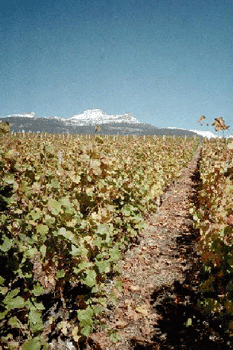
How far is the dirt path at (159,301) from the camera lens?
265cm

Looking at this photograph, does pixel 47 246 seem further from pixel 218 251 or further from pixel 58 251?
pixel 218 251

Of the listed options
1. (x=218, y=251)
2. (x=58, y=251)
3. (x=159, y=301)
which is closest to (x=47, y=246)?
(x=58, y=251)

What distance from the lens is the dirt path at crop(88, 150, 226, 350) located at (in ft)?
8.68

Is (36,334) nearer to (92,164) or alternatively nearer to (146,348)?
(146,348)

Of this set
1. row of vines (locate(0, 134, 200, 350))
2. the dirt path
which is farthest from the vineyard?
the dirt path

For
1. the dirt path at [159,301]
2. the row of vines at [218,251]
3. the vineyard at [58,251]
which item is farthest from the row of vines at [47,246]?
the row of vines at [218,251]

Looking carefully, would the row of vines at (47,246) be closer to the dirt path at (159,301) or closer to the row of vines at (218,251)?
the dirt path at (159,301)

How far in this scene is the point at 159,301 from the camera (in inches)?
130

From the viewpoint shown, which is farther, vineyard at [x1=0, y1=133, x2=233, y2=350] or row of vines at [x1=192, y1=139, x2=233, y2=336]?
row of vines at [x1=192, y1=139, x2=233, y2=336]

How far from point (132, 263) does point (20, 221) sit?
2.70m

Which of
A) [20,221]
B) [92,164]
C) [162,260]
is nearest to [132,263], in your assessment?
[162,260]

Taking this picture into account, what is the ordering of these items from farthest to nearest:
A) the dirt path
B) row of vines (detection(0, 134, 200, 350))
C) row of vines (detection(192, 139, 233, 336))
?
the dirt path
row of vines (detection(192, 139, 233, 336))
row of vines (detection(0, 134, 200, 350))

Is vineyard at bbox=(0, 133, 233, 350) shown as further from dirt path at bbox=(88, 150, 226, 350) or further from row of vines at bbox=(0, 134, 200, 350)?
dirt path at bbox=(88, 150, 226, 350)

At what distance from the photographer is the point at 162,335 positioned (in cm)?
276
